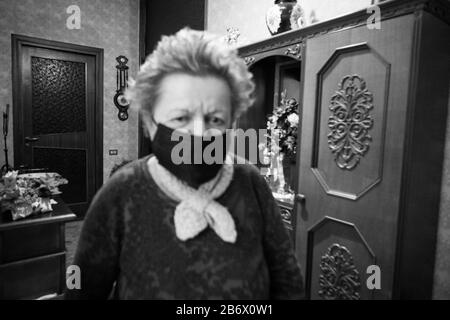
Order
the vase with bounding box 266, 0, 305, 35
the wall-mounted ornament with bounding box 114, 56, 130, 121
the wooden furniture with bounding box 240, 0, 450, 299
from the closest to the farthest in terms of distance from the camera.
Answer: the wooden furniture with bounding box 240, 0, 450, 299, the vase with bounding box 266, 0, 305, 35, the wall-mounted ornament with bounding box 114, 56, 130, 121

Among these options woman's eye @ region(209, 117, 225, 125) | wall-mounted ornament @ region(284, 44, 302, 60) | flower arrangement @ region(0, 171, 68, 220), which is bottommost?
flower arrangement @ region(0, 171, 68, 220)

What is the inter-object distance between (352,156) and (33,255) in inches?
71.0

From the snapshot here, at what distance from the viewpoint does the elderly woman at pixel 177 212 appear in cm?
65

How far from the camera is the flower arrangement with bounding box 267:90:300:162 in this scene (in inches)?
79.3

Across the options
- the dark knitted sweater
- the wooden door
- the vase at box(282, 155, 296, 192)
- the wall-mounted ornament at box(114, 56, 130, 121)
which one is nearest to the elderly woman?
the dark knitted sweater

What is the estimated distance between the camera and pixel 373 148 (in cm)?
134

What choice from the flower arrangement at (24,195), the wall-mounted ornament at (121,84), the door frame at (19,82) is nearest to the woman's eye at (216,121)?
the flower arrangement at (24,195)

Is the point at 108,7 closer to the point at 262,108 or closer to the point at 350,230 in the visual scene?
the point at 262,108

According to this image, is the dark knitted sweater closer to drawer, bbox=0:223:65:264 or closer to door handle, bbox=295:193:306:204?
door handle, bbox=295:193:306:204

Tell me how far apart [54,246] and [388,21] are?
2.09m

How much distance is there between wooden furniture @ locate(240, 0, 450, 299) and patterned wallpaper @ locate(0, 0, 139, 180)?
3.29m

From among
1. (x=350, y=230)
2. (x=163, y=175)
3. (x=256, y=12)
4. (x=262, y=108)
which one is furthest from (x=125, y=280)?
(x=256, y=12)

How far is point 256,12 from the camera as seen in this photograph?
268 centimetres

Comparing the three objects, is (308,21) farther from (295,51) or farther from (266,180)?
(266,180)
